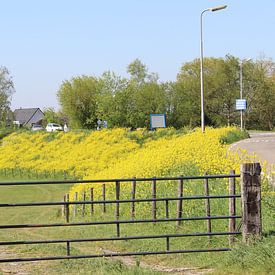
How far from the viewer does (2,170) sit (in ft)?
171

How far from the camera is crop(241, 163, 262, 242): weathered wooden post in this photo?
31.9 ft

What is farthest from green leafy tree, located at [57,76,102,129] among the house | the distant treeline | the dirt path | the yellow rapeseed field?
the dirt path

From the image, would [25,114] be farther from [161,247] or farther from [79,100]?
[161,247]

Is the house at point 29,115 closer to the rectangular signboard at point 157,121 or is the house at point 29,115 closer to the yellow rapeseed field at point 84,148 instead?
the yellow rapeseed field at point 84,148

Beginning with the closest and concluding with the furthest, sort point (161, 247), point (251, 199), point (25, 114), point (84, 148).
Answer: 1. point (251, 199)
2. point (161, 247)
3. point (84, 148)
4. point (25, 114)

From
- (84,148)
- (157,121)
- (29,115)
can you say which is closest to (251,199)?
(84,148)

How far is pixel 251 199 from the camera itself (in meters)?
9.72

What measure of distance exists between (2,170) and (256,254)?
44990 millimetres

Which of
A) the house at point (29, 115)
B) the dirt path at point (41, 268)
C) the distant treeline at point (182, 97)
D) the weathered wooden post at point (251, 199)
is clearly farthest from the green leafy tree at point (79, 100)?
the weathered wooden post at point (251, 199)

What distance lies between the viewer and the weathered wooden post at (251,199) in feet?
31.9

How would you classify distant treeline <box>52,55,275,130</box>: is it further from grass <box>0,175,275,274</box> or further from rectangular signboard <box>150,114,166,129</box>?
grass <box>0,175,275,274</box>

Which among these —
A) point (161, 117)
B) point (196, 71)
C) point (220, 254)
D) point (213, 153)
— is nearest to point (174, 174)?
point (213, 153)

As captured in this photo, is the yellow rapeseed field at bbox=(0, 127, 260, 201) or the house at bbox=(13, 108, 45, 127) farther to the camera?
the house at bbox=(13, 108, 45, 127)

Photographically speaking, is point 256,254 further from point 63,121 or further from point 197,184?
point 63,121
